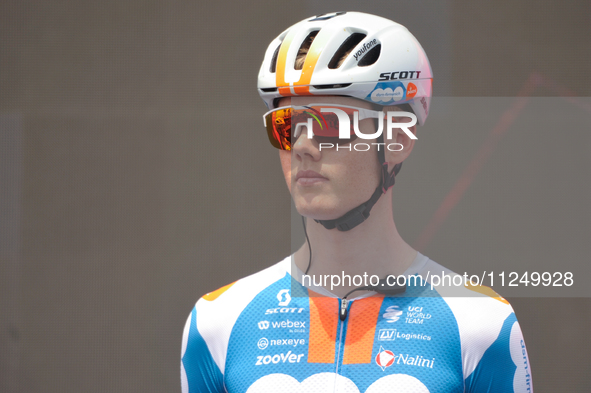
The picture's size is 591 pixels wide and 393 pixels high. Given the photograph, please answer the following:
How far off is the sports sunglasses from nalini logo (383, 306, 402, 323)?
60 centimetres

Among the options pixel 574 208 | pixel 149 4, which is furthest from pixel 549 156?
pixel 149 4

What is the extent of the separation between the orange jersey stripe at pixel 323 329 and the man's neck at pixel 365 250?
6 cm

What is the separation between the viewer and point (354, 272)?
1.95m

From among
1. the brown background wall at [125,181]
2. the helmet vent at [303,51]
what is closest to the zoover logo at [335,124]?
the helmet vent at [303,51]

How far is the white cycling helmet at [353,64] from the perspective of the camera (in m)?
1.82

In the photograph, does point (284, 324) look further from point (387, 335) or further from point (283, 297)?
point (387, 335)

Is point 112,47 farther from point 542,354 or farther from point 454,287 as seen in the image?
point 542,354

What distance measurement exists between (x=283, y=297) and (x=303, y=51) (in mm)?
882

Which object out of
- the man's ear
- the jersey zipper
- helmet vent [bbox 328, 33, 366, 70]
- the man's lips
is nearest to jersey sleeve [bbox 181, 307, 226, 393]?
the jersey zipper

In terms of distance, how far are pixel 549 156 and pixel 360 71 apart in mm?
845

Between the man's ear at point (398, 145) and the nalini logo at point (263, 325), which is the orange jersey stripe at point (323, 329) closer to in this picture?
the nalini logo at point (263, 325)

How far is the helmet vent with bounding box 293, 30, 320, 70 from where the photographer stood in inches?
75.0

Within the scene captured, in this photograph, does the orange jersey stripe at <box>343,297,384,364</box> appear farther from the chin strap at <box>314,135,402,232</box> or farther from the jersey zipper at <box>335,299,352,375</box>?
the chin strap at <box>314,135,402,232</box>

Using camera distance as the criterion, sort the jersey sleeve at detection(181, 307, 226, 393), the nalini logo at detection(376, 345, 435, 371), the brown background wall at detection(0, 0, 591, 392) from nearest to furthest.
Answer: the nalini logo at detection(376, 345, 435, 371) → the jersey sleeve at detection(181, 307, 226, 393) → the brown background wall at detection(0, 0, 591, 392)
